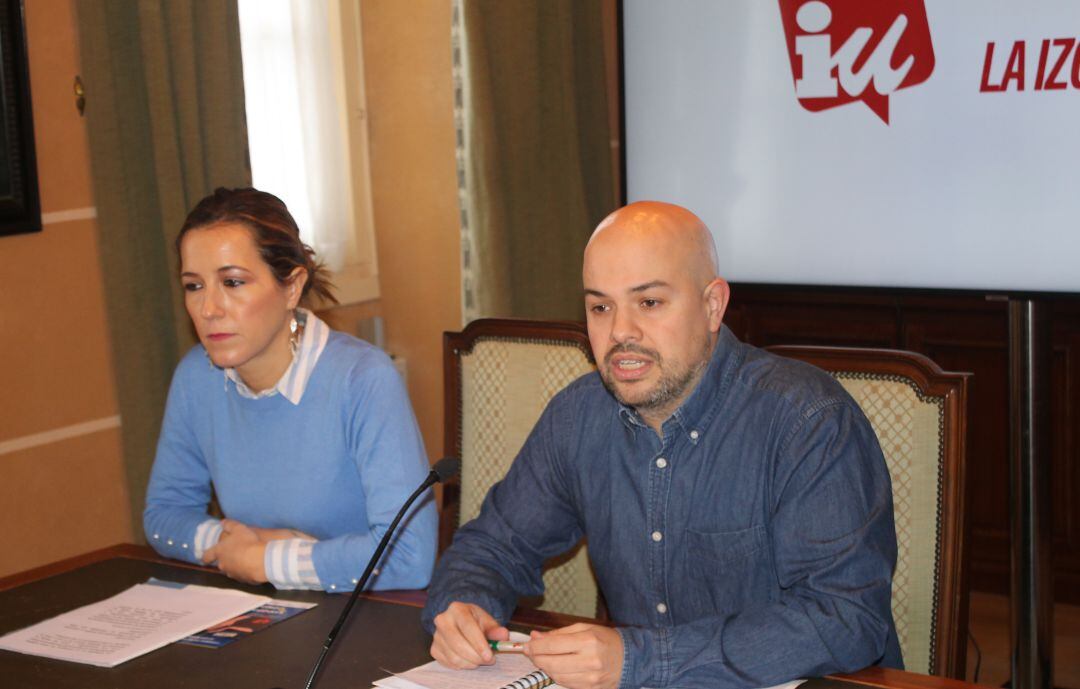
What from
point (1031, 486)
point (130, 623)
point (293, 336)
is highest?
point (293, 336)

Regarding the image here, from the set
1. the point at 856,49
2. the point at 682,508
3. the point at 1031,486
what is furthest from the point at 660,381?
the point at 856,49

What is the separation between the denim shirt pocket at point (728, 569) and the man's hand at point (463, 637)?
286 millimetres

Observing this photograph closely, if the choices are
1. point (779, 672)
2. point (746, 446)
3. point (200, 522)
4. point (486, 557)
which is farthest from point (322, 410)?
point (779, 672)

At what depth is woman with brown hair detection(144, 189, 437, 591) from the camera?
Result: 204 centimetres

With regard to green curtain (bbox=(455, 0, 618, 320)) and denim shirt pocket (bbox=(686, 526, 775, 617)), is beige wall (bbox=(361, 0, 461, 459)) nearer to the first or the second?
green curtain (bbox=(455, 0, 618, 320))

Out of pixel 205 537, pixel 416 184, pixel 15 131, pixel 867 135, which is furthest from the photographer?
pixel 416 184

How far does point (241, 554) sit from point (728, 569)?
0.72 meters

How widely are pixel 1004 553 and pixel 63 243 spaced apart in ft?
9.34

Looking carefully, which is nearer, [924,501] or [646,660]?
[646,660]

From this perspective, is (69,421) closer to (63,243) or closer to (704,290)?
(63,243)

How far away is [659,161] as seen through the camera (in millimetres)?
3014

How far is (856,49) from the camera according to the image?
2770 mm

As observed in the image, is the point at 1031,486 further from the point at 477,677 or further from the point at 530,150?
the point at 530,150

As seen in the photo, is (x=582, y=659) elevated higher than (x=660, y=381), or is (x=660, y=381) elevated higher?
(x=660, y=381)
